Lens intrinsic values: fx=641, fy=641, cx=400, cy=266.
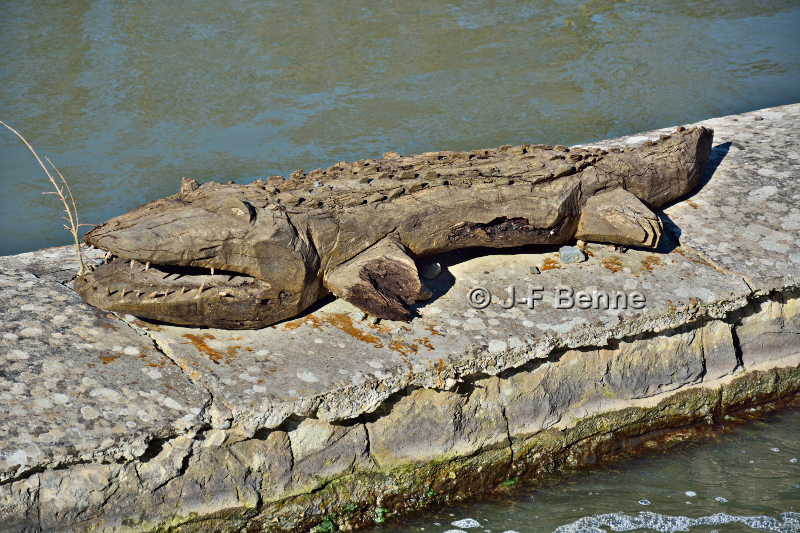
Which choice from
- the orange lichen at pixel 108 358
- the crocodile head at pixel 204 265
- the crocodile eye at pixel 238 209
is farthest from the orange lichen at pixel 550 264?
the orange lichen at pixel 108 358

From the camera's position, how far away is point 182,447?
2.83 metres

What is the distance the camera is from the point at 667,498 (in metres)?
3.21

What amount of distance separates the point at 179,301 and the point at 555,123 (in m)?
4.47

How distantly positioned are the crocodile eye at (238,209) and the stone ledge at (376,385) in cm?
61

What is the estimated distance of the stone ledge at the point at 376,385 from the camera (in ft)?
9.06

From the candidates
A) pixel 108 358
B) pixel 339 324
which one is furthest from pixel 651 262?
pixel 108 358

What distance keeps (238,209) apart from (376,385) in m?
1.11

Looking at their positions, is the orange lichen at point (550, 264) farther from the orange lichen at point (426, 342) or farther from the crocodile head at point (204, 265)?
Result: the crocodile head at point (204, 265)

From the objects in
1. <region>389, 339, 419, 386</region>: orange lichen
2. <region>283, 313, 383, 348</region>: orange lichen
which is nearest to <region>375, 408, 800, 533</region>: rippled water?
<region>389, 339, 419, 386</region>: orange lichen

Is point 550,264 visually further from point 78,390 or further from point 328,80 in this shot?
point 328,80

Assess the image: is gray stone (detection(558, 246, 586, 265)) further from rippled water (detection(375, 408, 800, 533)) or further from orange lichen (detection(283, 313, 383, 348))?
orange lichen (detection(283, 313, 383, 348))

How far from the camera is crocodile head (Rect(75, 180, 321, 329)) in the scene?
3.06 m

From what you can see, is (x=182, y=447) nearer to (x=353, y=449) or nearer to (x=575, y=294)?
(x=353, y=449)
